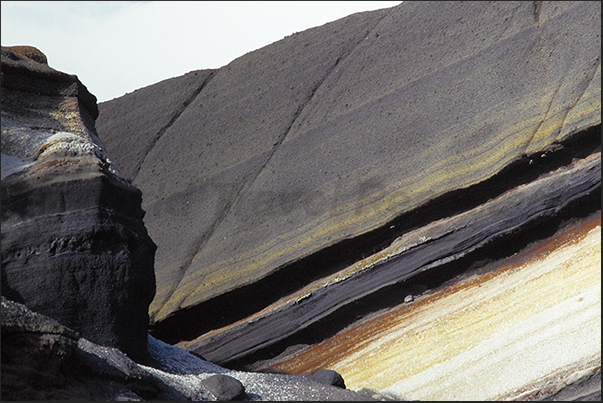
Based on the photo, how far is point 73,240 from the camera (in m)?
2.78

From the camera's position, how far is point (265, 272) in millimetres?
3896

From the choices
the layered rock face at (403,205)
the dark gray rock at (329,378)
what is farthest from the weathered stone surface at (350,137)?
the dark gray rock at (329,378)

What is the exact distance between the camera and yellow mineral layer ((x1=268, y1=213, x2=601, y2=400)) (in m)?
2.85

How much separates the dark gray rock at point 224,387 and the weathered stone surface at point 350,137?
131 cm

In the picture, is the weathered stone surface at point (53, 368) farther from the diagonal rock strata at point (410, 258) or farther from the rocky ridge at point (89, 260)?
the diagonal rock strata at point (410, 258)

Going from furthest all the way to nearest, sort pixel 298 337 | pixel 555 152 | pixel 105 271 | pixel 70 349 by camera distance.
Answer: pixel 298 337 < pixel 555 152 < pixel 105 271 < pixel 70 349

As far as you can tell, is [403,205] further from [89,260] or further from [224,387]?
[89,260]

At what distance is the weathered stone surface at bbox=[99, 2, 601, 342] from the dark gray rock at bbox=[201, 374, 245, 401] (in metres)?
1.31

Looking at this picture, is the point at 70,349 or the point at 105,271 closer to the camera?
the point at 70,349

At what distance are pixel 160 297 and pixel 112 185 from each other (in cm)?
141

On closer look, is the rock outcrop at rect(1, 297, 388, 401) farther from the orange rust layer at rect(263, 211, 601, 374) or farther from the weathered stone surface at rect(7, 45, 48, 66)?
the weathered stone surface at rect(7, 45, 48, 66)

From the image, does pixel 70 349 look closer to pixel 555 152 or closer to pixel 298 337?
pixel 298 337

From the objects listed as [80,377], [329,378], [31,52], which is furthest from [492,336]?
[31,52]

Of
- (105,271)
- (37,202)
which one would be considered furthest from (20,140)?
(105,271)
